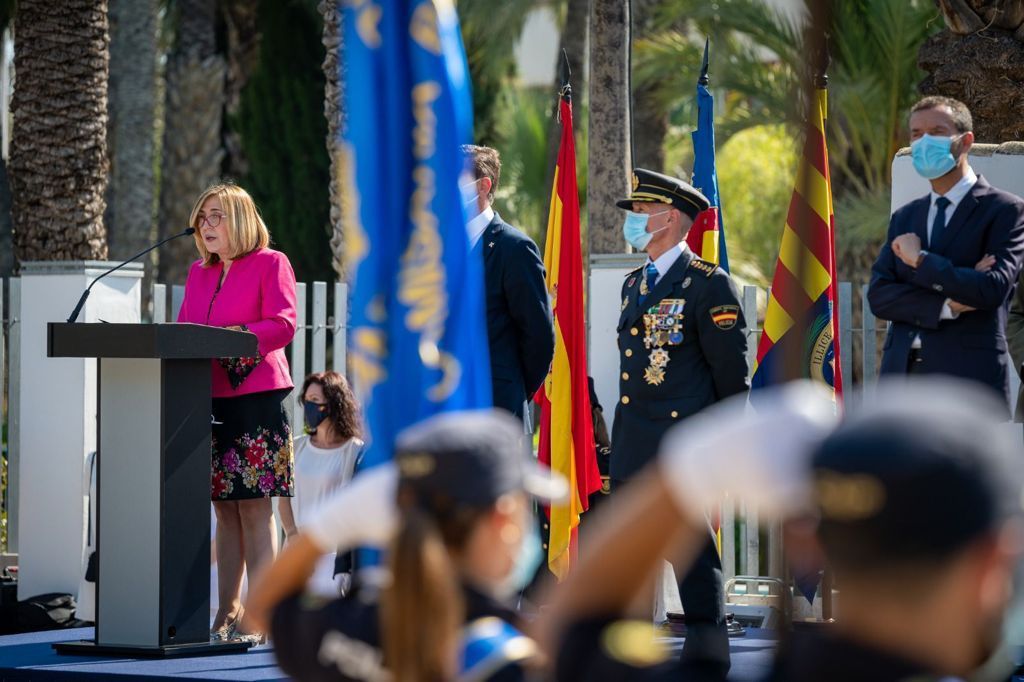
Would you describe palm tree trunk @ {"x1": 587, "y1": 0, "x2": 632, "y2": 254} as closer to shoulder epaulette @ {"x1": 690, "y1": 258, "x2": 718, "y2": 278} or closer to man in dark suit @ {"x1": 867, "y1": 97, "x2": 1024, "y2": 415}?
shoulder epaulette @ {"x1": 690, "y1": 258, "x2": 718, "y2": 278}

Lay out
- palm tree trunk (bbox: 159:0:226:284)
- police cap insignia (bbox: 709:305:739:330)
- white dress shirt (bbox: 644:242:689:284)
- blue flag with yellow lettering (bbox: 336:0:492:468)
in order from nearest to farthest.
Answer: blue flag with yellow lettering (bbox: 336:0:492:468) → police cap insignia (bbox: 709:305:739:330) → white dress shirt (bbox: 644:242:689:284) → palm tree trunk (bbox: 159:0:226:284)

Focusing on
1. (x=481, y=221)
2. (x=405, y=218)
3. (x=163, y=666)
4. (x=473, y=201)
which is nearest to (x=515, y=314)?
(x=481, y=221)

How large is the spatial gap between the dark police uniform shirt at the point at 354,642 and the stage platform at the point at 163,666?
3.19m

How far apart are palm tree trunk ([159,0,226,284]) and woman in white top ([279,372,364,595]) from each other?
391 inches

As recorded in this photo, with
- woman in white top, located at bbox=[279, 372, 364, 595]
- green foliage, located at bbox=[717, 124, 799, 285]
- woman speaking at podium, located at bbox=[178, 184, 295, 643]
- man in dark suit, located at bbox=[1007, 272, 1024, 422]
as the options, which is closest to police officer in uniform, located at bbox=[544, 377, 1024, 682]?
man in dark suit, located at bbox=[1007, 272, 1024, 422]

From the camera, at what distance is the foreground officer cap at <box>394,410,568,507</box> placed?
7.23 ft

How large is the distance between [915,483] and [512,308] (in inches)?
160

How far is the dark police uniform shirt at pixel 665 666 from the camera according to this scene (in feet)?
5.76

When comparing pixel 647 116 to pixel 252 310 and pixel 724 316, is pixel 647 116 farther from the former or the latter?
pixel 724 316

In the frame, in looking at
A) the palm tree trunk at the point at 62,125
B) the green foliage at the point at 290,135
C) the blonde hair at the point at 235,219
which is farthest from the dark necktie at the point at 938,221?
the green foliage at the point at 290,135

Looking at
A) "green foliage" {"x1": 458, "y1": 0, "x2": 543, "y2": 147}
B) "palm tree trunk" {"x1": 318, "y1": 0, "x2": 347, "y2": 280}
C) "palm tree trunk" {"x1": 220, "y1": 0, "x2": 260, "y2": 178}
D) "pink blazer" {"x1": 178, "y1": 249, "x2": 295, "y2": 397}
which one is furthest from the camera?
"palm tree trunk" {"x1": 220, "y1": 0, "x2": 260, "y2": 178}

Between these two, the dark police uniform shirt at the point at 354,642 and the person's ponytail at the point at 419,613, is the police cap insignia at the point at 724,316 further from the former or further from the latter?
the person's ponytail at the point at 419,613

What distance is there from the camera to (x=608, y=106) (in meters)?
11.5

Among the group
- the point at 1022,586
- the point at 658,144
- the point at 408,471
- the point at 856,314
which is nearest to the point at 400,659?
the point at 408,471
